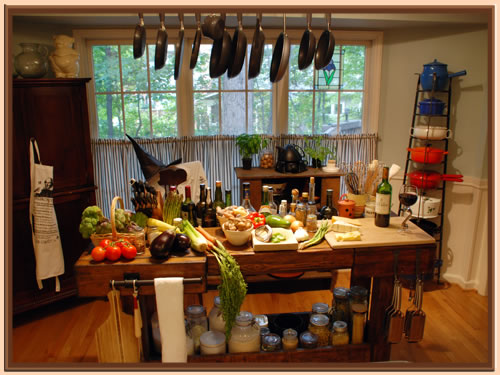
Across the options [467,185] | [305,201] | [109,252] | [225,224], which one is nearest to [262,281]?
[305,201]

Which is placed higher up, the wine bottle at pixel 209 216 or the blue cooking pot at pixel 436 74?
the blue cooking pot at pixel 436 74

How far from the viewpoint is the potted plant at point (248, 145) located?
397 cm

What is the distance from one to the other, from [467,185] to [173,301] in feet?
9.85

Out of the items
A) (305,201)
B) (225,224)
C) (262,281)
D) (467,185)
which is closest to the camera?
(225,224)

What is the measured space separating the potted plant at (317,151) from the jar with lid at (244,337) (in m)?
2.10

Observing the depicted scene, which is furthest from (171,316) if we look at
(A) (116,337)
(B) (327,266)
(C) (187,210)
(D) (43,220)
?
(D) (43,220)

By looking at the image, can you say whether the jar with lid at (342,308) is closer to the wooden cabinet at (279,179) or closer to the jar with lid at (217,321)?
the jar with lid at (217,321)

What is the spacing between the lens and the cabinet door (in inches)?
119

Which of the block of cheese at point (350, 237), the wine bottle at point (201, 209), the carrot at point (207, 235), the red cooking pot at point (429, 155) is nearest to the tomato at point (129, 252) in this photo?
the carrot at point (207, 235)

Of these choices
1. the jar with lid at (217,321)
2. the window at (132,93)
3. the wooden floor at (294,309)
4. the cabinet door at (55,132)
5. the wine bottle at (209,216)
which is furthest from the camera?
A: the window at (132,93)

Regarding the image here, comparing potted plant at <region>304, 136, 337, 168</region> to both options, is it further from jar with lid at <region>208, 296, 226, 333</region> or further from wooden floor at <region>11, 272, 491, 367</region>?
jar with lid at <region>208, 296, 226, 333</region>

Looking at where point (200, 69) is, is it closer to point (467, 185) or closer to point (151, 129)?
point (151, 129)

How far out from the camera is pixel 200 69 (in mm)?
4062

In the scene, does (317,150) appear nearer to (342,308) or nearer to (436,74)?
(436,74)
